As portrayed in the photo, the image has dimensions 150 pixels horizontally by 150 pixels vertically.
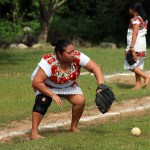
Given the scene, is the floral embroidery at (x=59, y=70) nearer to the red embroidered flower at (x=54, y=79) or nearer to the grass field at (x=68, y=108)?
the red embroidered flower at (x=54, y=79)

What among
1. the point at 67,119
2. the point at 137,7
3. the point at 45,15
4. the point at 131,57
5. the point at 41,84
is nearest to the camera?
the point at 41,84

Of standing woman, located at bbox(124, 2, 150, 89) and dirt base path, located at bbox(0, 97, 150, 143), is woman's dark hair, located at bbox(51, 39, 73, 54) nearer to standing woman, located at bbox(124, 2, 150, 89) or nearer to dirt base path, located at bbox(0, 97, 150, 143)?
dirt base path, located at bbox(0, 97, 150, 143)

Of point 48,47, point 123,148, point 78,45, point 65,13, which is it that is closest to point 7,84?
point 123,148

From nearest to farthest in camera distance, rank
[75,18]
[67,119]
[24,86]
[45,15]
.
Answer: [67,119] → [24,86] → [45,15] → [75,18]

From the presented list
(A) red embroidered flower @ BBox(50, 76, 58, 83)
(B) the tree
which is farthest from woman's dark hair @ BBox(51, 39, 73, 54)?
(B) the tree

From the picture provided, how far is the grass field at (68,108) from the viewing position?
703cm

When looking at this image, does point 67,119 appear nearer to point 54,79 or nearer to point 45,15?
point 54,79

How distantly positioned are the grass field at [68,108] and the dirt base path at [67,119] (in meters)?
0.25

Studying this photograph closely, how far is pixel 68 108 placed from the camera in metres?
10.2

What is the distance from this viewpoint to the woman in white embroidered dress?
299 inches

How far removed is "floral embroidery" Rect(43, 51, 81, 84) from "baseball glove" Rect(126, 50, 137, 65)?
4.49 meters

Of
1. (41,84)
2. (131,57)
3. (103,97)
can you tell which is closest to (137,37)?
(131,57)

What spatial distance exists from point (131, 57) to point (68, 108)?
8.51 feet

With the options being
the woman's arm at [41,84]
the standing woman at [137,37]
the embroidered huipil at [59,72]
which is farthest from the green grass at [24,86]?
the woman's arm at [41,84]
